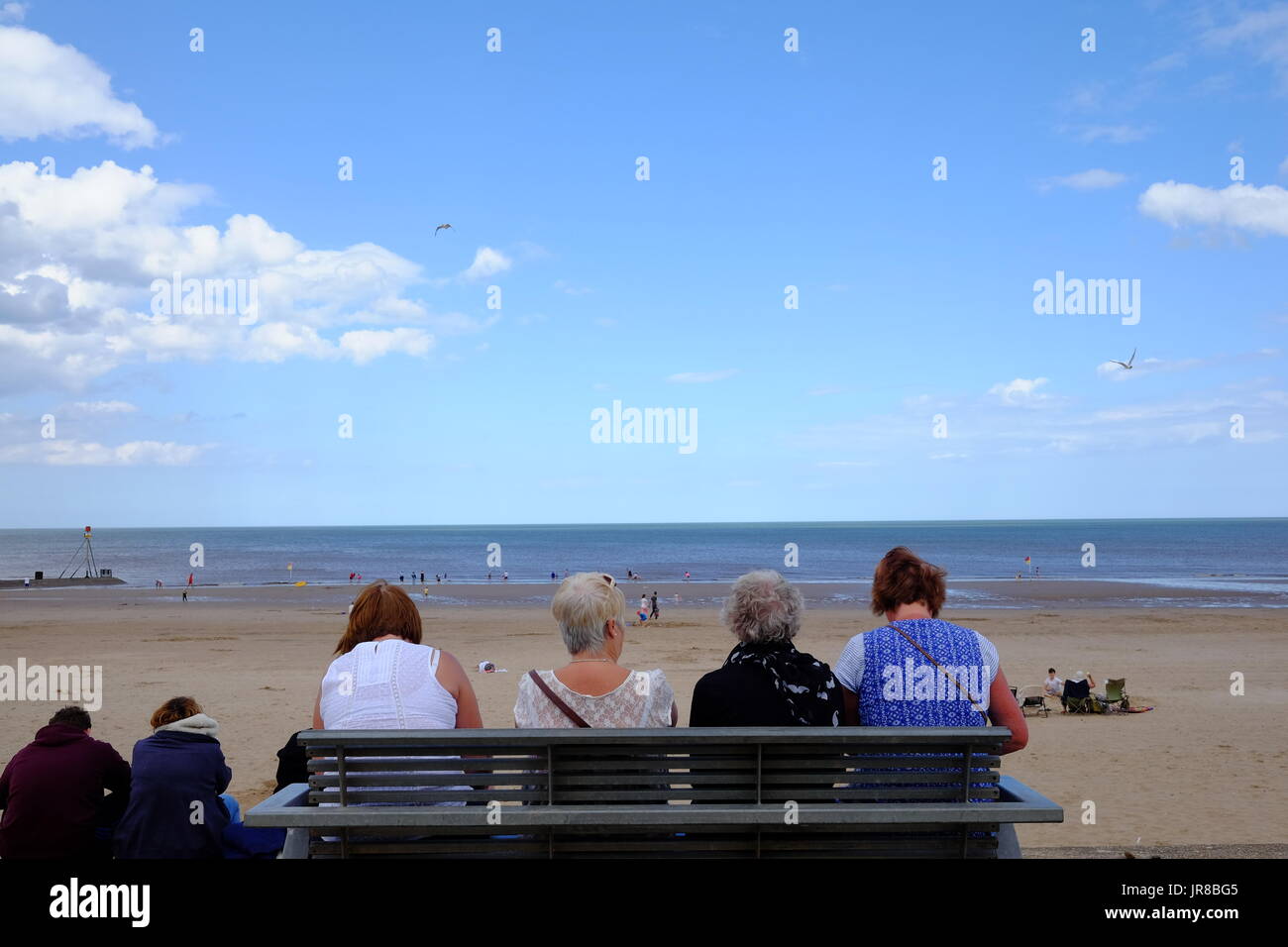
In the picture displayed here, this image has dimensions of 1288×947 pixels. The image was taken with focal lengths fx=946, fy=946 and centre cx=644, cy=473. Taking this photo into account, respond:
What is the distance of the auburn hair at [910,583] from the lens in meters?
3.80

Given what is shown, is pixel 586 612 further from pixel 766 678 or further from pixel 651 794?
pixel 651 794

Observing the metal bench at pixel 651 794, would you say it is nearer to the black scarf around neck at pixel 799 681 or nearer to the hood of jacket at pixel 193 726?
the black scarf around neck at pixel 799 681

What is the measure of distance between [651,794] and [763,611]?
932 millimetres

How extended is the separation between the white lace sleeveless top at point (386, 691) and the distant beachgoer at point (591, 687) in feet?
1.06

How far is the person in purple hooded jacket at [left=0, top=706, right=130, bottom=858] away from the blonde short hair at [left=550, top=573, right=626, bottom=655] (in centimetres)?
205

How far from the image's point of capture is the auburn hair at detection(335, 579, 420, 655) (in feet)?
12.4

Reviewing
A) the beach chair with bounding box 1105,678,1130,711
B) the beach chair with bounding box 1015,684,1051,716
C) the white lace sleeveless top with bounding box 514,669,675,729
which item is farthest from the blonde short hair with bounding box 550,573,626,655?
the beach chair with bounding box 1105,678,1130,711

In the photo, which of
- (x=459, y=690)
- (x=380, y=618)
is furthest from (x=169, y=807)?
(x=459, y=690)

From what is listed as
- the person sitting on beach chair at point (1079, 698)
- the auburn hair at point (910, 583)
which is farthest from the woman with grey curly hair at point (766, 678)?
the person sitting on beach chair at point (1079, 698)

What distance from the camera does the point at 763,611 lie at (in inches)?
139

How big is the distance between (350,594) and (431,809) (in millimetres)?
41682

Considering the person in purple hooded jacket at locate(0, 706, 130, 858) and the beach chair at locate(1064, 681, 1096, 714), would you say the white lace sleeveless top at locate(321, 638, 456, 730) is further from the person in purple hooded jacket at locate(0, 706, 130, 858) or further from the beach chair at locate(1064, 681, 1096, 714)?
the beach chair at locate(1064, 681, 1096, 714)

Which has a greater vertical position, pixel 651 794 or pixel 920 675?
pixel 920 675
